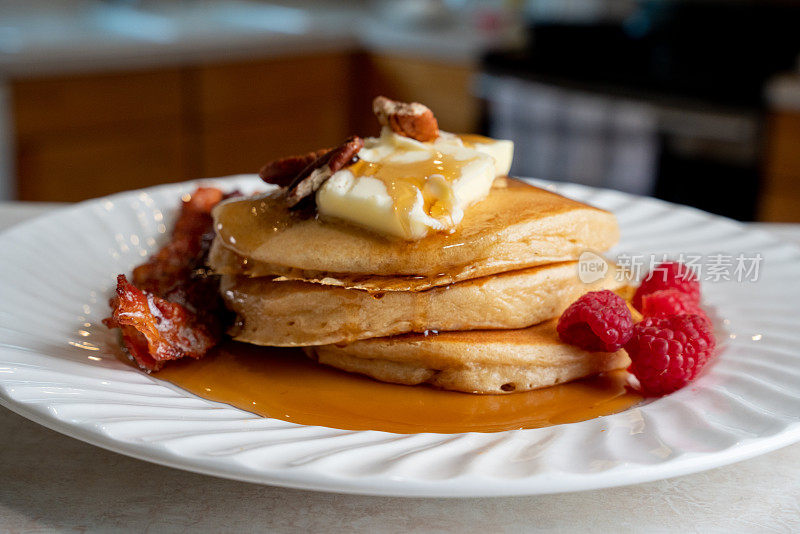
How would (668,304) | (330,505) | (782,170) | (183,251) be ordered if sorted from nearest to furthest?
(330,505)
(668,304)
(183,251)
(782,170)

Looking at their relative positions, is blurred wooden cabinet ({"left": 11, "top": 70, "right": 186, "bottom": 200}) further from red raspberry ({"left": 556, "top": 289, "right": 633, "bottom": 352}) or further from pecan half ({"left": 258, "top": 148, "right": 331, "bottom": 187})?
red raspberry ({"left": 556, "top": 289, "right": 633, "bottom": 352})

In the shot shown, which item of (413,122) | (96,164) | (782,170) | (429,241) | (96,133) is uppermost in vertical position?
(413,122)

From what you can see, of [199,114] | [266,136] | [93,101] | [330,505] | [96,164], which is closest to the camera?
[330,505]

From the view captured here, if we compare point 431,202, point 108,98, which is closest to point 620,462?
point 431,202

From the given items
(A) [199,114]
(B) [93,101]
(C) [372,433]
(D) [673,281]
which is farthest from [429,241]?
(A) [199,114]

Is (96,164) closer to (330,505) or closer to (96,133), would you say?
(96,133)

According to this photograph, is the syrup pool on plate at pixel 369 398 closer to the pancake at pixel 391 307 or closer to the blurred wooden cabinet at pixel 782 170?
the pancake at pixel 391 307

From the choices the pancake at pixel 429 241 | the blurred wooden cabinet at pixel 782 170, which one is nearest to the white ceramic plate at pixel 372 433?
the pancake at pixel 429 241
